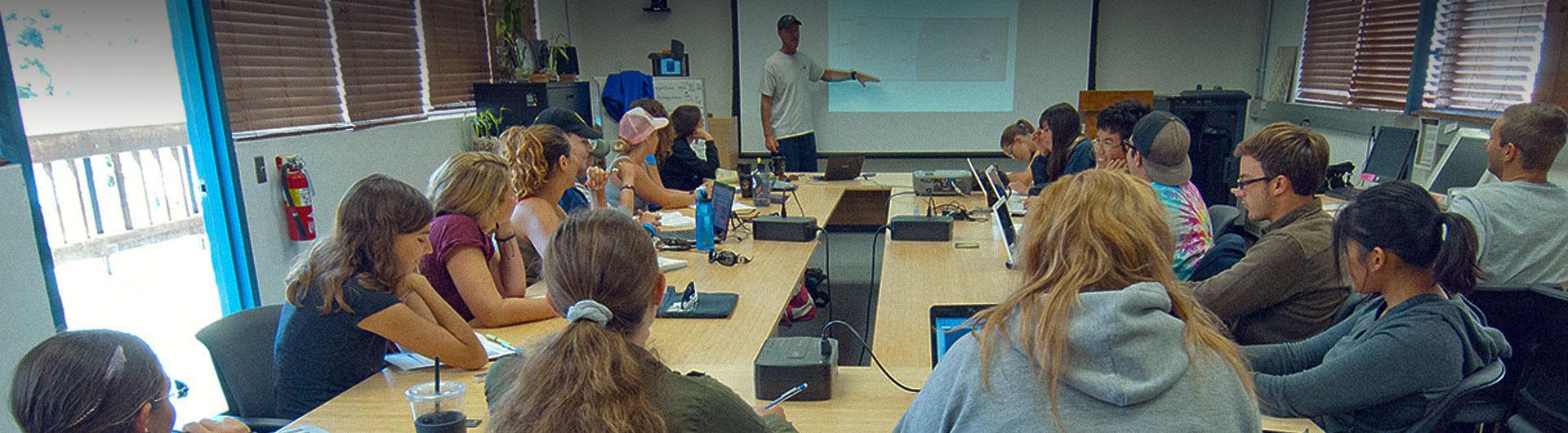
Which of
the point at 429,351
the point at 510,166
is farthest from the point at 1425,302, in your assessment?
the point at 510,166

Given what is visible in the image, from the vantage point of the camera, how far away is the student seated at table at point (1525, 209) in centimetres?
266

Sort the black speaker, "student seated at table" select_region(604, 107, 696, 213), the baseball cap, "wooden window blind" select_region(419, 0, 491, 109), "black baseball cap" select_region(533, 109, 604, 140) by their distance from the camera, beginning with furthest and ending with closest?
"wooden window blind" select_region(419, 0, 491, 109) → "student seated at table" select_region(604, 107, 696, 213) → "black baseball cap" select_region(533, 109, 604, 140) → the black speaker → the baseball cap

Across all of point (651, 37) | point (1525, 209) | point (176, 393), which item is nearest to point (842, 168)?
point (651, 37)

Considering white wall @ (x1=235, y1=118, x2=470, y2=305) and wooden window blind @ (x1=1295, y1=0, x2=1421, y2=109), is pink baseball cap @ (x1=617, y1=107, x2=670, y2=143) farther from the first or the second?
wooden window blind @ (x1=1295, y1=0, x2=1421, y2=109)

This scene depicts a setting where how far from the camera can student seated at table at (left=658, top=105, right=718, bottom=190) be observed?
499 centimetres

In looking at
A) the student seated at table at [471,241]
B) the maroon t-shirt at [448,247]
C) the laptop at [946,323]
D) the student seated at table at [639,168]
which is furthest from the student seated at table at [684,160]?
the laptop at [946,323]

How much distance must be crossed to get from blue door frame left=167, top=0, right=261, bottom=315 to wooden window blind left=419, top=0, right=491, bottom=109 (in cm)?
167

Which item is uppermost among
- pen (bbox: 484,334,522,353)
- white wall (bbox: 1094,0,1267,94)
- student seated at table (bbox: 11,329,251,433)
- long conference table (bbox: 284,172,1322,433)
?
white wall (bbox: 1094,0,1267,94)

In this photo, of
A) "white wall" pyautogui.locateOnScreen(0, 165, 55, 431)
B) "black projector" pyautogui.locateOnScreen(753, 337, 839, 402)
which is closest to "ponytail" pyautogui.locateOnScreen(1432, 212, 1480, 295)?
"black projector" pyautogui.locateOnScreen(753, 337, 839, 402)

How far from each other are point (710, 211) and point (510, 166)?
758 millimetres

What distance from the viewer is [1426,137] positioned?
461cm

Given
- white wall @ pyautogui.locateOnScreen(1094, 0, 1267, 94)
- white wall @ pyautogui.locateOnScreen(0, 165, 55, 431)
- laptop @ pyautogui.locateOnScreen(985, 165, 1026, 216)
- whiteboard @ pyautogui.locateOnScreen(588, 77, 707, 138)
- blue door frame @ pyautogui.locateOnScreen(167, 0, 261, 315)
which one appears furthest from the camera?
white wall @ pyautogui.locateOnScreen(1094, 0, 1267, 94)

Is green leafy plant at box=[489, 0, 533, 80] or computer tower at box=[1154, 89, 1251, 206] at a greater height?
green leafy plant at box=[489, 0, 533, 80]

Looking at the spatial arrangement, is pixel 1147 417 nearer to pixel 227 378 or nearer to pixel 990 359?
pixel 990 359
